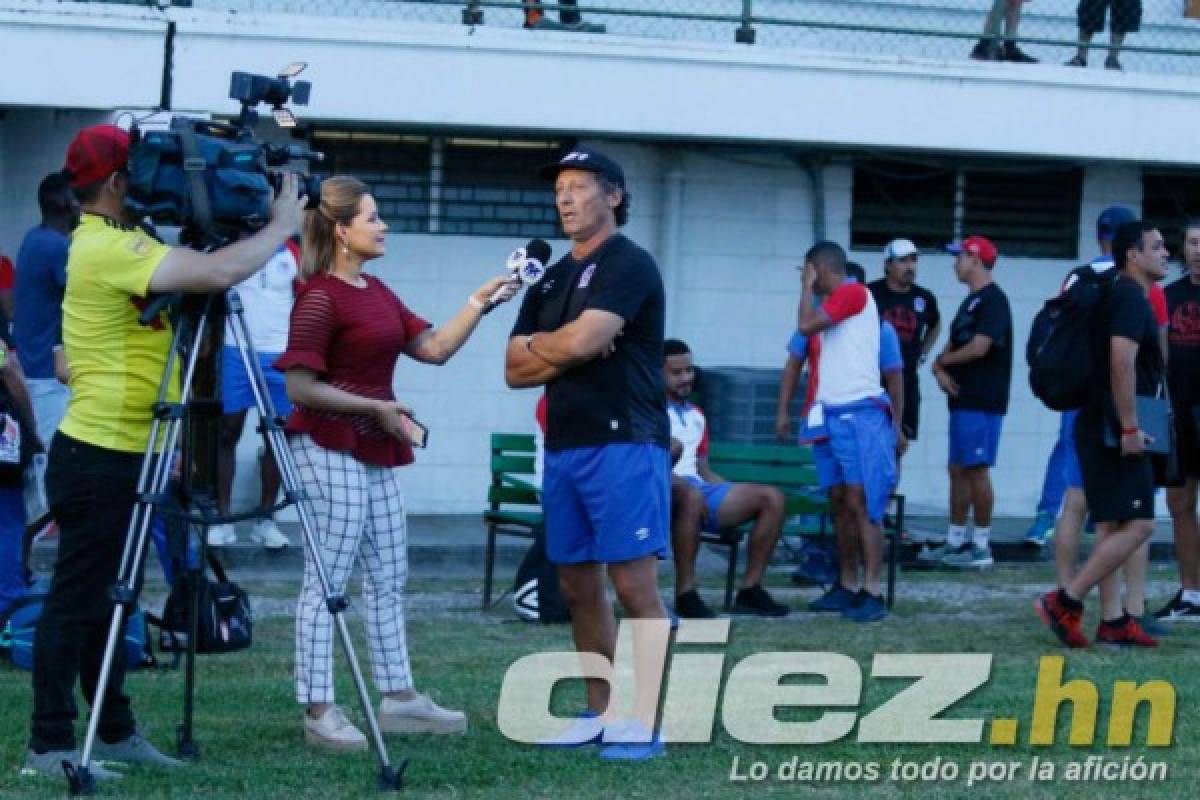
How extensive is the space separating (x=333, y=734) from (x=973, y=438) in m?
7.69

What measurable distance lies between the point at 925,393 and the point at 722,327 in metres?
1.59

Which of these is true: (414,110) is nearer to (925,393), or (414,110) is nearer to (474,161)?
(474,161)

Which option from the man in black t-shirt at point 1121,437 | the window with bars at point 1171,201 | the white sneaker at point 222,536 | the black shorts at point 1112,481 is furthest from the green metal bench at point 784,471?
the window with bars at point 1171,201

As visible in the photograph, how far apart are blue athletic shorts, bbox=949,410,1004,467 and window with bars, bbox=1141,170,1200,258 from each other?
11.4 ft

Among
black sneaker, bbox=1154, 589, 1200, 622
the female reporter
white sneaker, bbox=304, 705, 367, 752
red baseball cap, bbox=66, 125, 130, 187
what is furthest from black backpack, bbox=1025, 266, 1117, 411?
red baseball cap, bbox=66, 125, 130, 187

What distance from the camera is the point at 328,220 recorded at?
26.3 ft

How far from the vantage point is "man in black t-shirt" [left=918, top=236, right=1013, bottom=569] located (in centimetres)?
1459

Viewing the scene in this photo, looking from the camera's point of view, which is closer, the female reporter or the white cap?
the female reporter

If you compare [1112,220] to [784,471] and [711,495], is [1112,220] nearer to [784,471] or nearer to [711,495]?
[784,471]

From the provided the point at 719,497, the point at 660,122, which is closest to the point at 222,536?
the point at 719,497

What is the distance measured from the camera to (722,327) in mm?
16328

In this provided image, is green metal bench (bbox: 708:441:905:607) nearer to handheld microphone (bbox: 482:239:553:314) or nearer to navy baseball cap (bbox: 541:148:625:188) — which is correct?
navy baseball cap (bbox: 541:148:625:188)

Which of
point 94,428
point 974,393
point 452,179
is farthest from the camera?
point 452,179

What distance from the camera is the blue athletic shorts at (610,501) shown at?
7590 mm
